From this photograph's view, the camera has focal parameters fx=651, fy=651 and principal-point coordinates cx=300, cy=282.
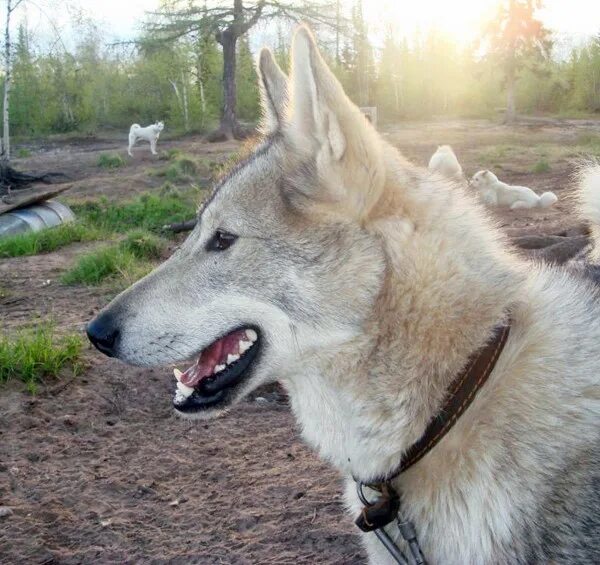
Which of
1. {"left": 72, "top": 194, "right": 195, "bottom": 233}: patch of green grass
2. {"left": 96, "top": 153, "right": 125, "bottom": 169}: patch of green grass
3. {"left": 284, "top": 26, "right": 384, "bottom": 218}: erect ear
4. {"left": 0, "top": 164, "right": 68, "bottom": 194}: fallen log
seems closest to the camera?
{"left": 284, "top": 26, "right": 384, "bottom": 218}: erect ear

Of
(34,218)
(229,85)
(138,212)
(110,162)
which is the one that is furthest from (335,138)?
(229,85)

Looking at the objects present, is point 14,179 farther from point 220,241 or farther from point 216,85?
point 216,85

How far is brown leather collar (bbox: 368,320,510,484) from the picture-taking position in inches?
72.7

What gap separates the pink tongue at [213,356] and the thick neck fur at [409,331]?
28 cm

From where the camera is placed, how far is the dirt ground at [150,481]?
2.78 meters

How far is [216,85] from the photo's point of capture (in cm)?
3247

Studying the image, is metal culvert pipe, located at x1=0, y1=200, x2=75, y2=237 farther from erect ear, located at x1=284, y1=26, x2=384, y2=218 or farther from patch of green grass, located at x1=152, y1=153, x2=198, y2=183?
erect ear, located at x1=284, y1=26, x2=384, y2=218

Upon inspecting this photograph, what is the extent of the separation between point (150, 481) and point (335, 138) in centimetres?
211

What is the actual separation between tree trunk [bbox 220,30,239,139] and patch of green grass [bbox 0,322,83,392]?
780 inches

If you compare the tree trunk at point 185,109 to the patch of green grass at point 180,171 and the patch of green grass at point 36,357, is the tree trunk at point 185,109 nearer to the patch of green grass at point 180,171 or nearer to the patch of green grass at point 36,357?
the patch of green grass at point 180,171

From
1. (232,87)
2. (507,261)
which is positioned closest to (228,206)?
(507,261)

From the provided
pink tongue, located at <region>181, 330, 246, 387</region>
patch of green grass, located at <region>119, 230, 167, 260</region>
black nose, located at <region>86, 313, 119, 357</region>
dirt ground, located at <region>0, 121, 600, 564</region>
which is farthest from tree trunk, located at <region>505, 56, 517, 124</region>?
black nose, located at <region>86, 313, 119, 357</region>

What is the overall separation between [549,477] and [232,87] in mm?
23000

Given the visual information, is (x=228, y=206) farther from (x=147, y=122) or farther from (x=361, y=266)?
(x=147, y=122)
